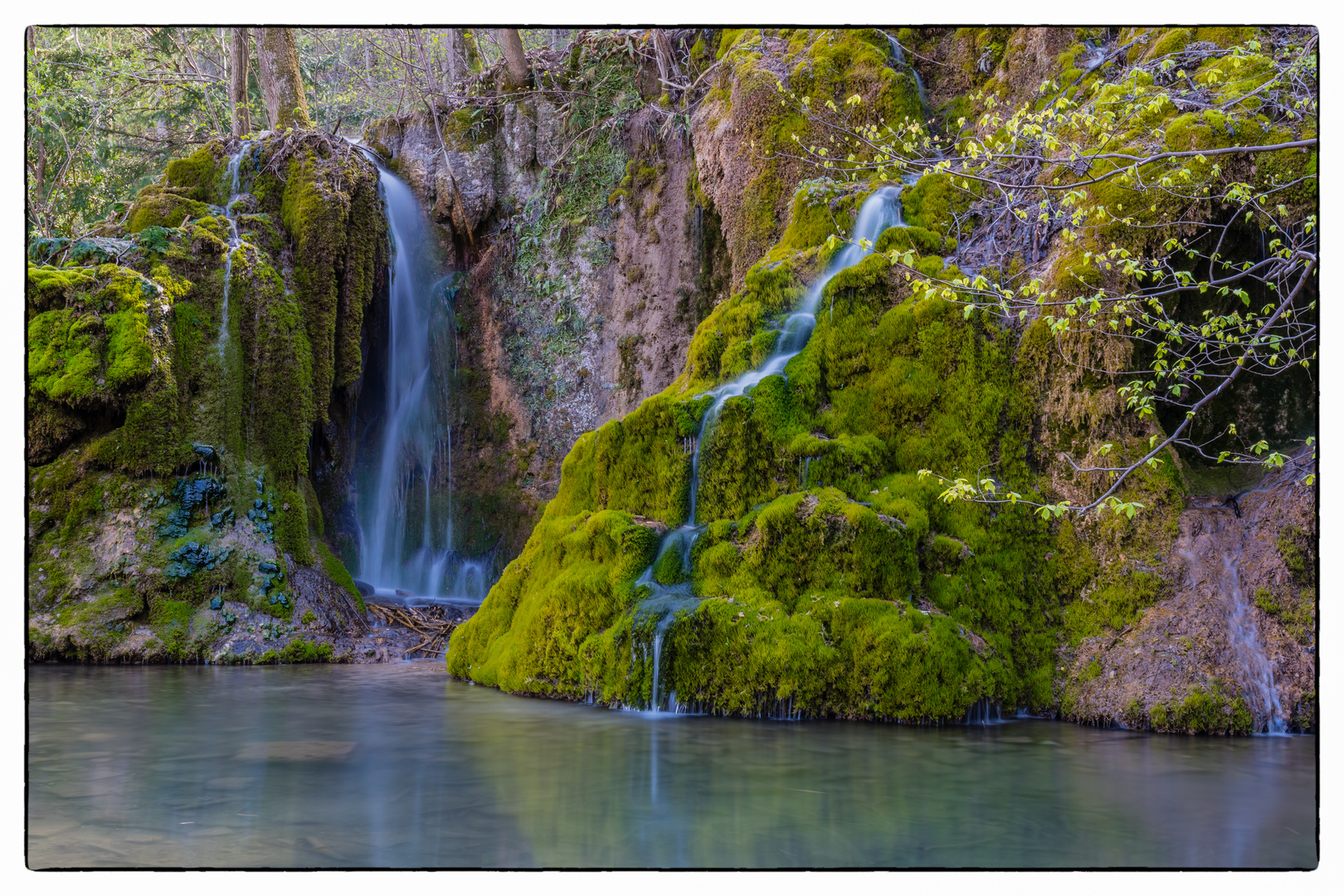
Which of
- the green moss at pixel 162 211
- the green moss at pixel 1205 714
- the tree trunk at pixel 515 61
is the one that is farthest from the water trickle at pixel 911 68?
the green moss at pixel 162 211

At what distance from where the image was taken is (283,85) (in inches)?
433

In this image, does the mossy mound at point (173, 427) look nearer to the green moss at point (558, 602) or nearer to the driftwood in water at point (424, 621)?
the driftwood in water at point (424, 621)

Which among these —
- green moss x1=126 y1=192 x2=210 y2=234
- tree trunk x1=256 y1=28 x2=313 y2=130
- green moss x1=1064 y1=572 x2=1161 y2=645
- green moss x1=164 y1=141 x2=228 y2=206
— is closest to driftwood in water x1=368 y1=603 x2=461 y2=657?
→ green moss x1=126 y1=192 x2=210 y2=234

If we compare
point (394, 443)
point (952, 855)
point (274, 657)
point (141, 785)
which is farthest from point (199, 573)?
point (952, 855)

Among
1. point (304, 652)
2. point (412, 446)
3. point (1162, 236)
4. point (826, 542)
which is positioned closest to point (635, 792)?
point (826, 542)

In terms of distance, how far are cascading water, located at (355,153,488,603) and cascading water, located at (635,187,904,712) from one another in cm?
526

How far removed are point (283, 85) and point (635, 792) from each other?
10217mm

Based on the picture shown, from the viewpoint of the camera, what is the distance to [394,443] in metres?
11.3

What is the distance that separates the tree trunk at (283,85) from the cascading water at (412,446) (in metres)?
1.08

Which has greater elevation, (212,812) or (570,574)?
(570,574)

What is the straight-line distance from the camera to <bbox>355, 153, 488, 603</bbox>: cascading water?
1093 cm

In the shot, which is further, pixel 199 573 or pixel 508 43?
pixel 508 43

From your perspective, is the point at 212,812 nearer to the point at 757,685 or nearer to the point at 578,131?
the point at 757,685

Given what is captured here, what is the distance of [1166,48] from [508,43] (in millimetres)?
8078
